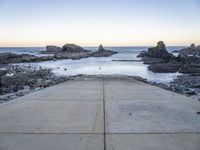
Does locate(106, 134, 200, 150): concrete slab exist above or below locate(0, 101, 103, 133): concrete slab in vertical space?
below

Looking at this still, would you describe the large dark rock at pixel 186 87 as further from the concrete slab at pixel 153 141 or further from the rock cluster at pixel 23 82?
the concrete slab at pixel 153 141

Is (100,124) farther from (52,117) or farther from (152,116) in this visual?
(152,116)

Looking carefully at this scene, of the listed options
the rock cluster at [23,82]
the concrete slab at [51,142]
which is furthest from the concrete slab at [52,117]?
the rock cluster at [23,82]

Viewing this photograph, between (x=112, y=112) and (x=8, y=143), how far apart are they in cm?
238

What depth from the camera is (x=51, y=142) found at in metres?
3.83

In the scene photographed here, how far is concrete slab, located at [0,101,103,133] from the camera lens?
14.6 feet

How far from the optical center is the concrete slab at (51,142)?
364 cm

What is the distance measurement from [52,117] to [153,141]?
7.22 feet

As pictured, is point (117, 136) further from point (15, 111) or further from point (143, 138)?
point (15, 111)

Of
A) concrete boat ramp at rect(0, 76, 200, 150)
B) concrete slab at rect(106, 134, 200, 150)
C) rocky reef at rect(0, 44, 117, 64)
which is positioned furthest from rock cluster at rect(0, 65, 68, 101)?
rocky reef at rect(0, 44, 117, 64)

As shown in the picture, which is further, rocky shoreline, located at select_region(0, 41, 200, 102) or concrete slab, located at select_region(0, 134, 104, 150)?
rocky shoreline, located at select_region(0, 41, 200, 102)

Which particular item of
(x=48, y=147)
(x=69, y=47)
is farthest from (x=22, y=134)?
(x=69, y=47)

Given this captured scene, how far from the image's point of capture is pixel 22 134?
4195mm

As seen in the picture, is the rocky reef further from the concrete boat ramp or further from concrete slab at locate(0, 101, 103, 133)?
the concrete boat ramp
